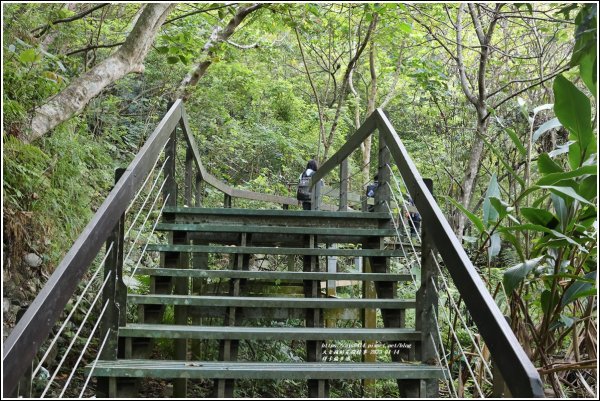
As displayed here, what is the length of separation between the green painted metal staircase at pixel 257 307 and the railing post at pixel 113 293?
0.27 ft

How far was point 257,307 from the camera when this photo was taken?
3.61 m

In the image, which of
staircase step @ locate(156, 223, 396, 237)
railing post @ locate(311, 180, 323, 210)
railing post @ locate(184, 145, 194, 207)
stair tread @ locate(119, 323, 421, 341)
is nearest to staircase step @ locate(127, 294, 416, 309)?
stair tread @ locate(119, 323, 421, 341)

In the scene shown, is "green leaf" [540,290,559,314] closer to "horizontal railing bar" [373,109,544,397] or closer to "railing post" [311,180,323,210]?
"horizontal railing bar" [373,109,544,397]

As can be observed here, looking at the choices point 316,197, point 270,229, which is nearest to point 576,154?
point 270,229

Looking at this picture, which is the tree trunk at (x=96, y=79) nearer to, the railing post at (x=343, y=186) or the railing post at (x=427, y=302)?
the railing post at (x=427, y=302)

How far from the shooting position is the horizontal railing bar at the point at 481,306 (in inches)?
68.4

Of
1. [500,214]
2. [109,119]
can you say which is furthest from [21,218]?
[109,119]

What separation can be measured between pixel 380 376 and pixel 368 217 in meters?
1.92

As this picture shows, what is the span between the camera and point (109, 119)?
686cm

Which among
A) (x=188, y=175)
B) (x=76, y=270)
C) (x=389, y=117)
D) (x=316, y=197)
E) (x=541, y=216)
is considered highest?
(x=389, y=117)

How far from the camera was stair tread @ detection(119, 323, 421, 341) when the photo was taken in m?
3.10

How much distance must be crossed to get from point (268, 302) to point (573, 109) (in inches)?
74.5

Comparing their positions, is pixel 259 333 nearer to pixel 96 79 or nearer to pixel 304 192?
pixel 96 79

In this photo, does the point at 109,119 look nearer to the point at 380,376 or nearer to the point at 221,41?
the point at 221,41
